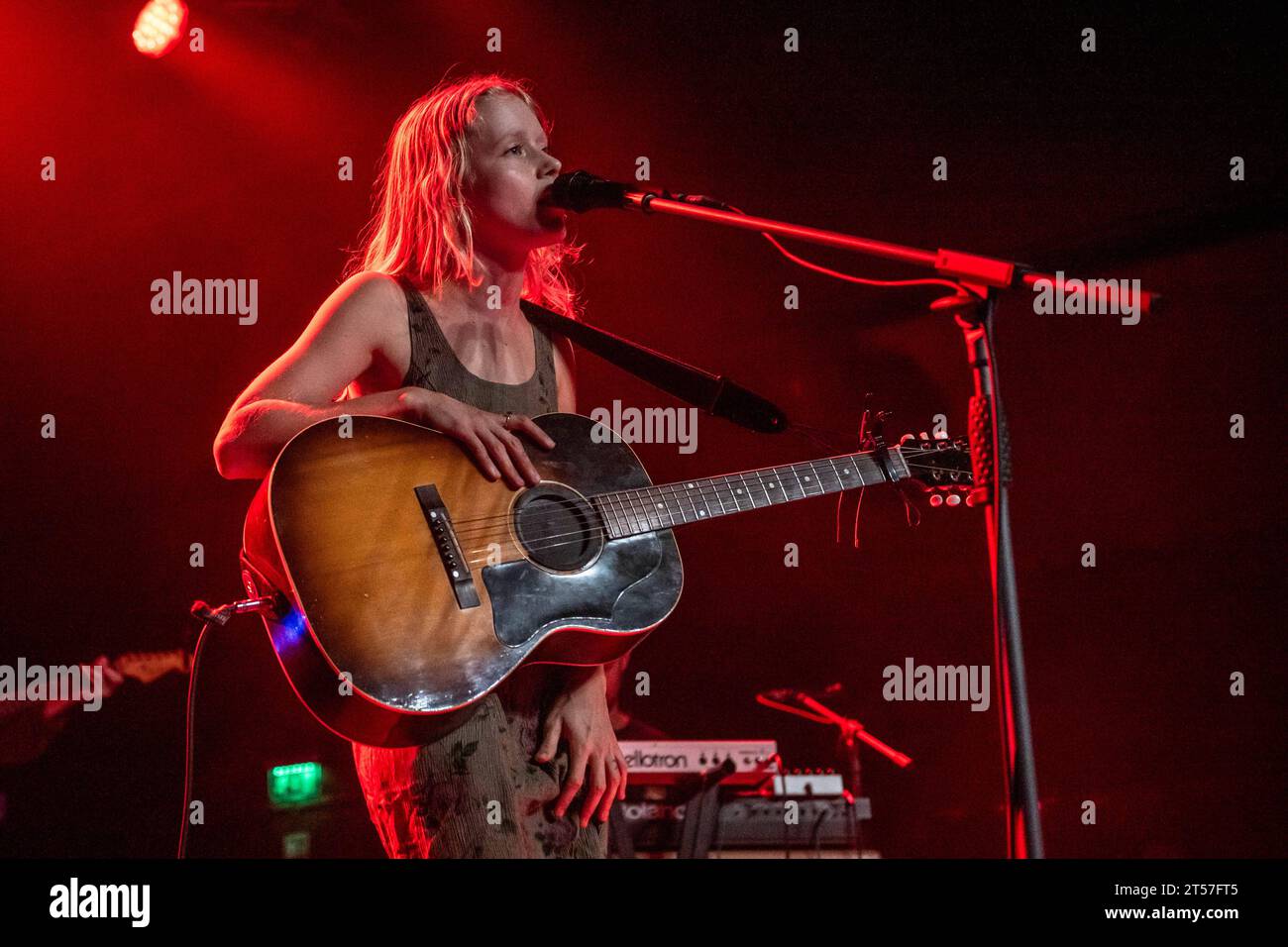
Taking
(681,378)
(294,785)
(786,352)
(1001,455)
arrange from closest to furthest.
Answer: (1001,455)
(681,378)
(294,785)
(786,352)

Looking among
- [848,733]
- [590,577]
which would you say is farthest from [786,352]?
[590,577]

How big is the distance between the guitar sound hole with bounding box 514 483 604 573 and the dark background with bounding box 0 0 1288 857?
1.55 meters

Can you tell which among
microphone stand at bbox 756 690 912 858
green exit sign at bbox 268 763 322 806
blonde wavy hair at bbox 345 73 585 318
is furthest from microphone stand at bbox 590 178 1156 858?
green exit sign at bbox 268 763 322 806

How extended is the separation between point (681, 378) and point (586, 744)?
0.93 m

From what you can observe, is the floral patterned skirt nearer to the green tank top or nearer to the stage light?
the green tank top

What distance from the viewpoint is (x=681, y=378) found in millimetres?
2467

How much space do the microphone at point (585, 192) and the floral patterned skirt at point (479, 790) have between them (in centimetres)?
94

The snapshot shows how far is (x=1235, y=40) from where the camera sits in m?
3.55

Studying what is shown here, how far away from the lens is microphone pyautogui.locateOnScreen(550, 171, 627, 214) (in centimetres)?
204

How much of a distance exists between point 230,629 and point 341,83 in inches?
74.9

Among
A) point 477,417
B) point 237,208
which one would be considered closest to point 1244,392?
point 477,417

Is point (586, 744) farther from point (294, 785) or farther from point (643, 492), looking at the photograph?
point (294, 785)

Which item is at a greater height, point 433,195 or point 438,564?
point 433,195
